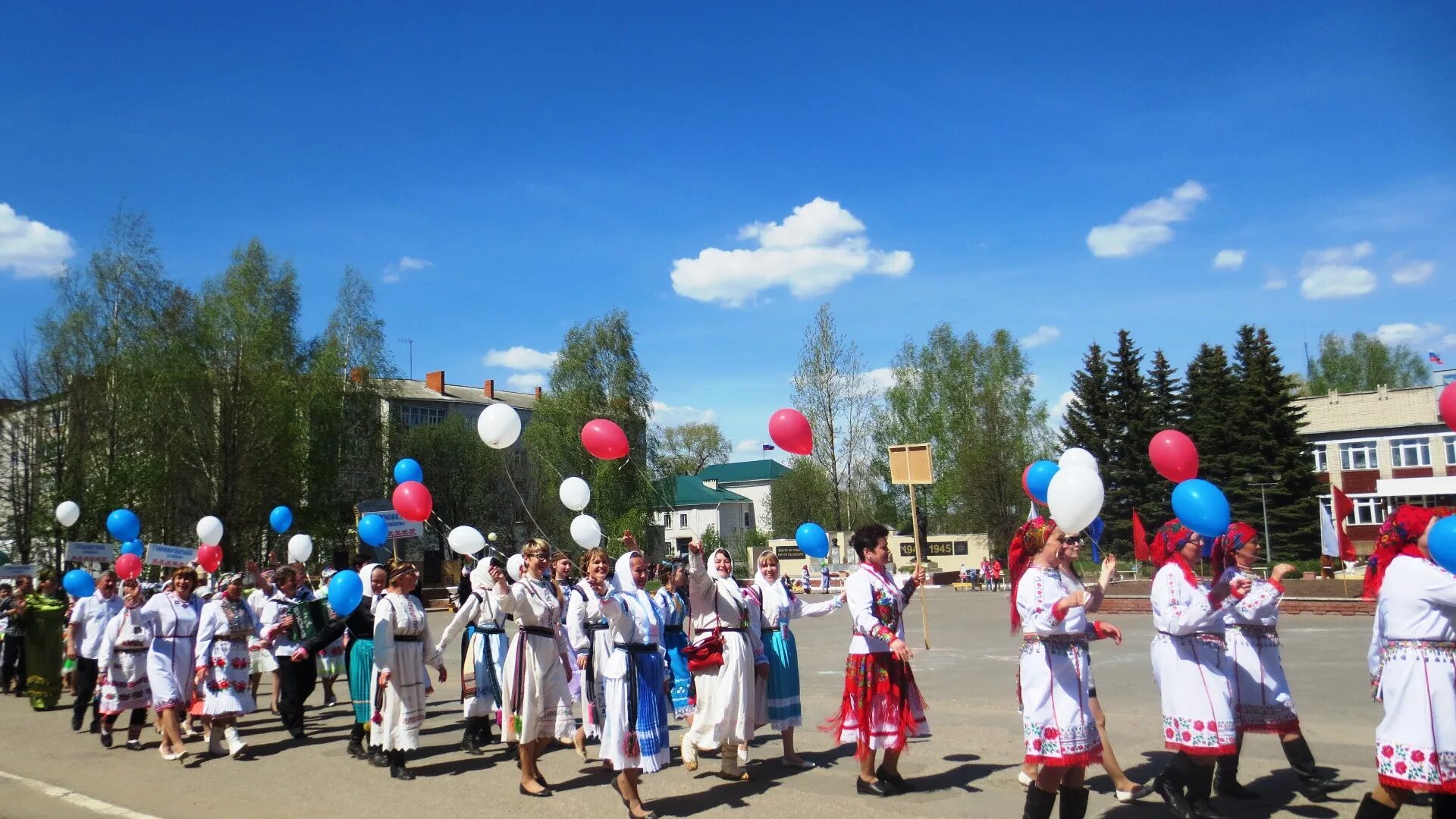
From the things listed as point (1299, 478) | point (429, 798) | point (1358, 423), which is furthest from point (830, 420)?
point (429, 798)

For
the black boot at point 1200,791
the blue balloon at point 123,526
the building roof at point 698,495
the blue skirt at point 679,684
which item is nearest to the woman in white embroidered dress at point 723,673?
the blue skirt at point 679,684

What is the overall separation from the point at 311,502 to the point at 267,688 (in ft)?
73.0

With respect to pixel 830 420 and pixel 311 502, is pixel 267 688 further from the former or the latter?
pixel 830 420

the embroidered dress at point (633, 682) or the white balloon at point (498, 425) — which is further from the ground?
the white balloon at point (498, 425)

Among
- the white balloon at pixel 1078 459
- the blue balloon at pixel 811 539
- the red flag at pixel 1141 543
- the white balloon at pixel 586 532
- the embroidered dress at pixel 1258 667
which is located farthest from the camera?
the blue balloon at pixel 811 539

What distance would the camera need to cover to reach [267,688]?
15211 mm

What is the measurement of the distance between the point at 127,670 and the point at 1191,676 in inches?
403

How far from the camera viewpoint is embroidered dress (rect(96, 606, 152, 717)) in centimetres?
1006

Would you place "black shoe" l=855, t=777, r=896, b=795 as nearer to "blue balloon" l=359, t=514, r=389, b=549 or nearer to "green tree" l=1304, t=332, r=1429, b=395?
"blue balloon" l=359, t=514, r=389, b=549

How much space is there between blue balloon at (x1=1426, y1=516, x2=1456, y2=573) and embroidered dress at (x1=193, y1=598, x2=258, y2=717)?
968 centimetres

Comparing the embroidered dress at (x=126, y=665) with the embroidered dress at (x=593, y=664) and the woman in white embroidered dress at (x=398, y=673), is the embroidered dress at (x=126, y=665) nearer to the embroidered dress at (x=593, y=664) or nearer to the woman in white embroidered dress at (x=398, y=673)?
the woman in white embroidered dress at (x=398, y=673)

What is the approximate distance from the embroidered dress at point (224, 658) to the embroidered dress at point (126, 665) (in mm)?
803

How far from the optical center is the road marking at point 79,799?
24.0 ft

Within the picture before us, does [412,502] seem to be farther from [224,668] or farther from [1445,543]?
[1445,543]
